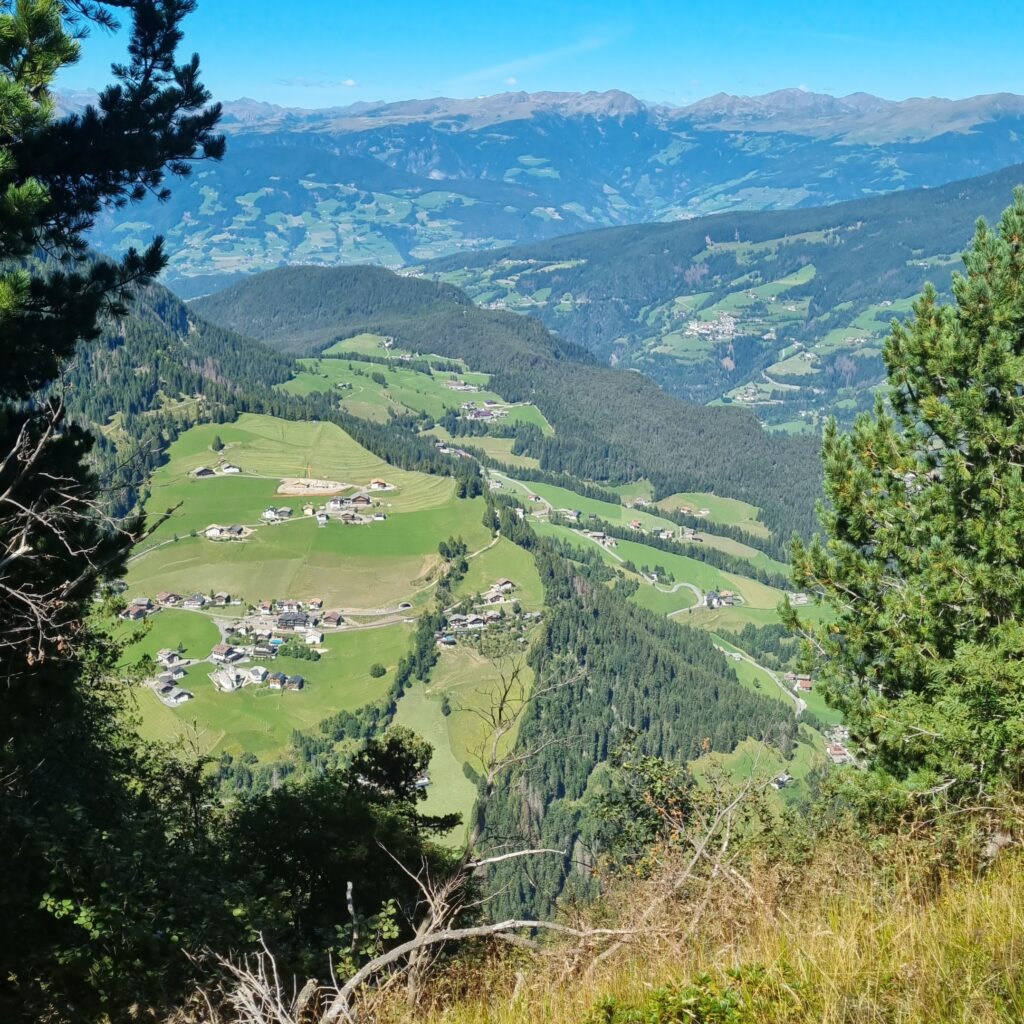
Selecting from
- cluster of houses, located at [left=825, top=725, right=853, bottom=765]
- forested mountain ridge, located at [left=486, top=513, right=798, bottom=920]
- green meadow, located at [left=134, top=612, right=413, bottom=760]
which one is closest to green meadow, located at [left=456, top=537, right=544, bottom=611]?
forested mountain ridge, located at [left=486, top=513, right=798, bottom=920]

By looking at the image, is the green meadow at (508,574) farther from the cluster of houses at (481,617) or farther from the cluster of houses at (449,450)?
the cluster of houses at (449,450)

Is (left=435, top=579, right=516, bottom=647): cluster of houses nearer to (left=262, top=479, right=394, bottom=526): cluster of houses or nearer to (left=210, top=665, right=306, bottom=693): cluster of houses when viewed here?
(left=210, top=665, right=306, bottom=693): cluster of houses

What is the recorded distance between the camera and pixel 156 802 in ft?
46.4

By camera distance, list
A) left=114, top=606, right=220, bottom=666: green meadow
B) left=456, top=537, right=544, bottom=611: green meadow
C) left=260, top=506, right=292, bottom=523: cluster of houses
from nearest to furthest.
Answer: left=114, top=606, right=220, bottom=666: green meadow
left=456, top=537, right=544, bottom=611: green meadow
left=260, top=506, right=292, bottom=523: cluster of houses

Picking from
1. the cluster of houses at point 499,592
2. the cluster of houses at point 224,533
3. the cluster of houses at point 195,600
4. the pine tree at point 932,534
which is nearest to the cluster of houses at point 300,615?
the cluster of houses at point 195,600

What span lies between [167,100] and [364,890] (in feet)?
39.6

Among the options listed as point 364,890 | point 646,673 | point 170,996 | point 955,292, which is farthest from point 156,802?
point 646,673

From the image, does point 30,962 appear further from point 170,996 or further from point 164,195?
point 164,195

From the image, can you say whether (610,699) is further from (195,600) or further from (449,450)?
(449,450)

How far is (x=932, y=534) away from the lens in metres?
11.5

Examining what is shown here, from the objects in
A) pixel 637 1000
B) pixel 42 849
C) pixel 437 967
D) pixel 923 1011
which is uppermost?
pixel 923 1011

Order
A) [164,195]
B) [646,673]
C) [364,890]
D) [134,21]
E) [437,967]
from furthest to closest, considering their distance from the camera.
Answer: [646,673], [364,890], [164,195], [134,21], [437,967]

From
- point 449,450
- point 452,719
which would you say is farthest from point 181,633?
point 449,450

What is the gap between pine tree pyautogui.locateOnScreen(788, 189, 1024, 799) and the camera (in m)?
9.77
